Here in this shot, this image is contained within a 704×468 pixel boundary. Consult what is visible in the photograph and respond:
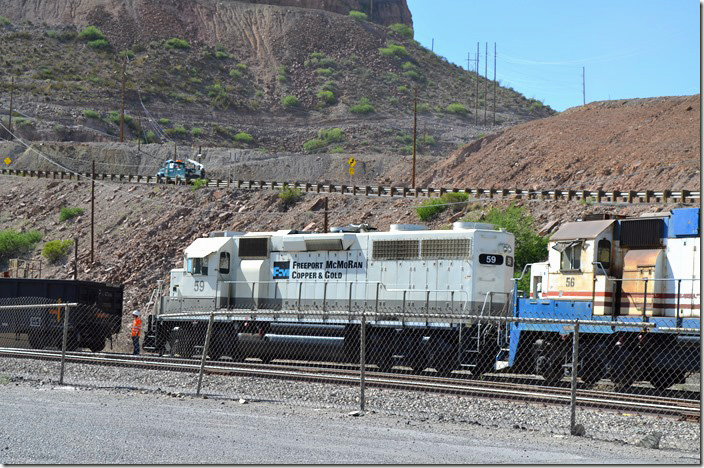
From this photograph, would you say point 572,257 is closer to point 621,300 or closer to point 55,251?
point 621,300

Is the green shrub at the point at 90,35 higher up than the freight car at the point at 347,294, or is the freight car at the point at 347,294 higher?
the green shrub at the point at 90,35

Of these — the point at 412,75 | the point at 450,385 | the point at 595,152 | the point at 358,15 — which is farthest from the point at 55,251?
the point at 358,15

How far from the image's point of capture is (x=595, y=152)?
75812mm

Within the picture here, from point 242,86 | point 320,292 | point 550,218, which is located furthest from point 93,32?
point 320,292

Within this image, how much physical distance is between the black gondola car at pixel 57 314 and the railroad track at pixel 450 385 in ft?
18.5

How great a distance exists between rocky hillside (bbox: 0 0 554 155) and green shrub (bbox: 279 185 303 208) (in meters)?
42.8

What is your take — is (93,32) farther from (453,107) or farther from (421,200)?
(421,200)

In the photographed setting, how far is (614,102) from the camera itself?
291 feet

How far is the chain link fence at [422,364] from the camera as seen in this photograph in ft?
53.5

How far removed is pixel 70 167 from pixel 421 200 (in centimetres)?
4216

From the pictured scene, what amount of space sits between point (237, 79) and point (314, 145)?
25.5 m

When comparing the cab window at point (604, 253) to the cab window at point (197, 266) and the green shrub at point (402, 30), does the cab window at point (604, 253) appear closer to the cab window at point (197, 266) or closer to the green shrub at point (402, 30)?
the cab window at point (197, 266)

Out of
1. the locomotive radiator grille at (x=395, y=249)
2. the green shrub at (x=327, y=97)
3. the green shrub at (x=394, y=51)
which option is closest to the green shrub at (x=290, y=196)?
the locomotive radiator grille at (x=395, y=249)

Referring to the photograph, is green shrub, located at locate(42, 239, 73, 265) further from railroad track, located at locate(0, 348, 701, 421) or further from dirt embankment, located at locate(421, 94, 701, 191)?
railroad track, located at locate(0, 348, 701, 421)
